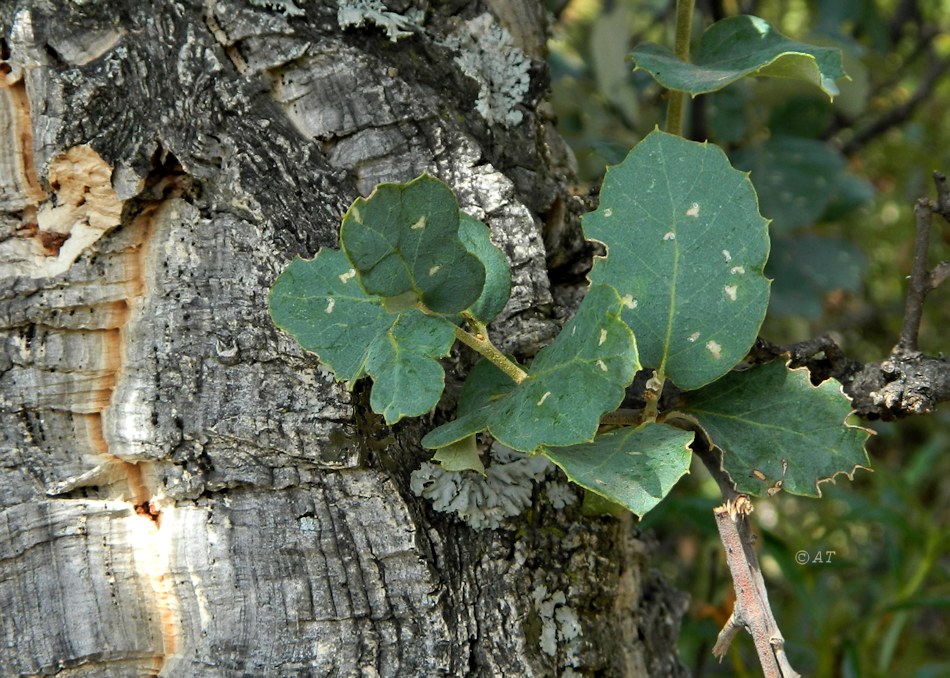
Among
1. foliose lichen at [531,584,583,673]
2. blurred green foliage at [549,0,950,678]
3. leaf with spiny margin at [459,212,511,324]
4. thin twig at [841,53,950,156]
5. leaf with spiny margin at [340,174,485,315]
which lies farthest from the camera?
thin twig at [841,53,950,156]

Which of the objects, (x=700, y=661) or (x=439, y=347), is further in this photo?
(x=700, y=661)

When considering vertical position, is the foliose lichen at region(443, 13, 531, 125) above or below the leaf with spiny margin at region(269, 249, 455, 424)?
above

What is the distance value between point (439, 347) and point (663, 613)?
1.71ft

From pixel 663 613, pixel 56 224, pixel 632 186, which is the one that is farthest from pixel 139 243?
pixel 663 613

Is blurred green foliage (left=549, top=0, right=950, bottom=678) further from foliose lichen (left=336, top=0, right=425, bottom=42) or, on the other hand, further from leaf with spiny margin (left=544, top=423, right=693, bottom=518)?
leaf with spiny margin (left=544, top=423, right=693, bottom=518)

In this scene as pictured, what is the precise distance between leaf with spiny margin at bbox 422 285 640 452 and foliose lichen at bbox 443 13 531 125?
334 millimetres

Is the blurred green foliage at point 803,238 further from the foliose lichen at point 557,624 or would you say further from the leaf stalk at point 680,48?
the foliose lichen at point 557,624

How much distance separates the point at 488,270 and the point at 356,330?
112 millimetres

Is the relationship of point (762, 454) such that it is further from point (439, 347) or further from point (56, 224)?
point (56, 224)

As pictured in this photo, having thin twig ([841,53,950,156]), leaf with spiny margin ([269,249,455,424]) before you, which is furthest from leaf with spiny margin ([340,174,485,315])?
thin twig ([841,53,950,156])

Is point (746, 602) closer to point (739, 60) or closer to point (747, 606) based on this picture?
point (747, 606)

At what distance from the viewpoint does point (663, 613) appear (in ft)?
3.23

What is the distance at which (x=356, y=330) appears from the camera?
64cm

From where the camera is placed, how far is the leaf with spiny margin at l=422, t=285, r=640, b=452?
22.7 inches
